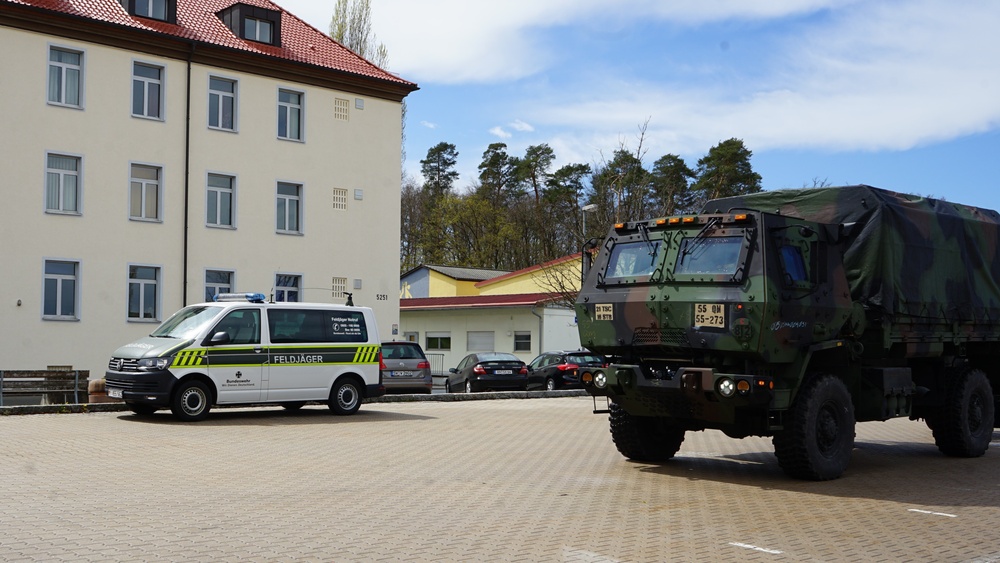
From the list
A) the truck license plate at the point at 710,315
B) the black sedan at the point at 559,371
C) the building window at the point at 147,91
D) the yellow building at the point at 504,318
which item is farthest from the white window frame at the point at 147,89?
the truck license plate at the point at 710,315

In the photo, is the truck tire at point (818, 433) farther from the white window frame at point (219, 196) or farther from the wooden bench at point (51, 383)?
the white window frame at point (219, 196)

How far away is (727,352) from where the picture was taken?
420 inches

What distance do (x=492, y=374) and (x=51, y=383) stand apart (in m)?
13.6

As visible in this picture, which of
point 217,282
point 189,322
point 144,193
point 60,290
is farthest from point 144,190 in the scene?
point 189,322

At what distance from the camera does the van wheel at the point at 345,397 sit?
1872 cm

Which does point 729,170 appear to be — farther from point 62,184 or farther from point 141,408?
point 141,408

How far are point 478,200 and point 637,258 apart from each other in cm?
5546

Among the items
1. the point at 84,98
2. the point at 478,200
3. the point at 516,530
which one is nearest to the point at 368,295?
the point at 84,98

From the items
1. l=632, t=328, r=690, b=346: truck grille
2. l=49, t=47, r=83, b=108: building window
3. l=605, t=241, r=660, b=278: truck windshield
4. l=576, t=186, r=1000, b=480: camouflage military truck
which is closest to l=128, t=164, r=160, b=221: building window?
l=49, t=47, r=83, b=108: building window

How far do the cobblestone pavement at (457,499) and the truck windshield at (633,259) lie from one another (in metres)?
2.23

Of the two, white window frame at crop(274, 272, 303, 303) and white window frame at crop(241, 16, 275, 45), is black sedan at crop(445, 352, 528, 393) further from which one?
white window frame at crop(241, 16, 275, 45)

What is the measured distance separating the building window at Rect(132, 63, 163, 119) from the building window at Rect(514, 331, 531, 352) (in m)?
18.3

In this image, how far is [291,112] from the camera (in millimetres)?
33438

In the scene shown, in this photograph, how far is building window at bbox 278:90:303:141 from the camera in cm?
3319
